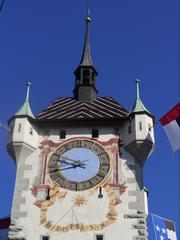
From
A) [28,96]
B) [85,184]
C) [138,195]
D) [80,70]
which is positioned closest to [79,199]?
[85,184]

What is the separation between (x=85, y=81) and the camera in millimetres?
26297

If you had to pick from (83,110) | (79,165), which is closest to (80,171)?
(79,165)

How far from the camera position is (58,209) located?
780 inches

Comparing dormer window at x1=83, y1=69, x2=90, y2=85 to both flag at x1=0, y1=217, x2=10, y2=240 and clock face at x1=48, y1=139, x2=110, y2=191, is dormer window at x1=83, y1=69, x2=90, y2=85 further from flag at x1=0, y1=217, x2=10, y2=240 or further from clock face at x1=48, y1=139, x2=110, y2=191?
flag at x1=0, y1=217, x2=10, y2=240

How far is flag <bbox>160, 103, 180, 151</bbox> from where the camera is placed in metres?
19.8

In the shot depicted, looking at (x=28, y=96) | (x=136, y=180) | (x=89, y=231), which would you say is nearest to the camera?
(x=89, y=231)

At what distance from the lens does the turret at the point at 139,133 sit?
21078 millimetres

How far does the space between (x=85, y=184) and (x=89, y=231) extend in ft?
6.58

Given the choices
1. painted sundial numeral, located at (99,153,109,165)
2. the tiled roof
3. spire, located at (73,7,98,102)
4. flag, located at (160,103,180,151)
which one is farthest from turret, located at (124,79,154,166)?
spire, located at (73,7,98,102)

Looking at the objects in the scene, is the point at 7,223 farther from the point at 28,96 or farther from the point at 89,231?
the point at 28,96

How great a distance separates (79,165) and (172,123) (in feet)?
12.4

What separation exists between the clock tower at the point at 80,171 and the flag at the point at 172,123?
1.43 metres

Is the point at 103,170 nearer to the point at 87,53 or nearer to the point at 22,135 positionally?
the point at 22,135

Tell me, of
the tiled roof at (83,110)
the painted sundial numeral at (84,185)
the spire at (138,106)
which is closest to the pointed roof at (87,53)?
the tiled roof at (83,110)
